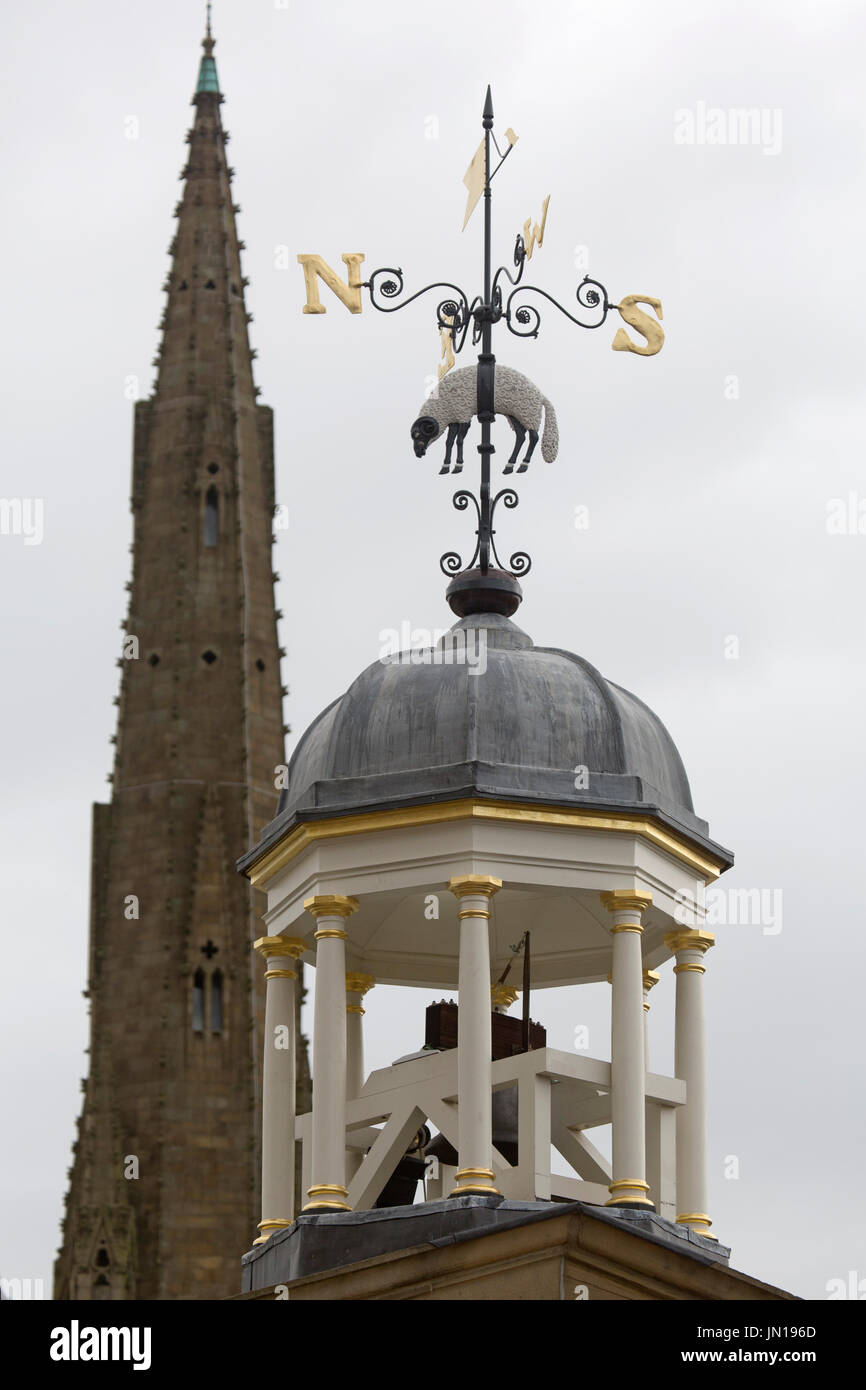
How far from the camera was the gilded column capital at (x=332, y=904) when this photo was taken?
4094 cm

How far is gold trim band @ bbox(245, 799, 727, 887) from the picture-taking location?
4006 centimetres

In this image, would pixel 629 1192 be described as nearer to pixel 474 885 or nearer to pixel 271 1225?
pixel 474 885

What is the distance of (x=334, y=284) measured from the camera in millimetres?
44969

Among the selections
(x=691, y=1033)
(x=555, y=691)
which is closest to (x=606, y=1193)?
(x=691, y=1033)

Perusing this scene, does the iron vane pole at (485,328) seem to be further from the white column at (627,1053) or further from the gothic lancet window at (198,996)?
the gothic lancet window at (198,996)

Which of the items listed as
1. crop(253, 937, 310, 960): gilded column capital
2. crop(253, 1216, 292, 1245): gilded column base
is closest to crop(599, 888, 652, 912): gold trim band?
A: crop(253, 937, 310, 960): gilded column capital

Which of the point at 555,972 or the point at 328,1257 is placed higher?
the point at 555,972

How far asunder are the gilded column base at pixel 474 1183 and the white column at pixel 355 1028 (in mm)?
6087

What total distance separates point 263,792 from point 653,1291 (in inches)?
6209

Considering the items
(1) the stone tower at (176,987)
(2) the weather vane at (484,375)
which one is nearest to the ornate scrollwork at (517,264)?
(2) the weather vane at (484,375)

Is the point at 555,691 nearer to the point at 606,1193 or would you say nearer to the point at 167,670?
the point at 606,1193

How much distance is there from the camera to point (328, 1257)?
3953 cm

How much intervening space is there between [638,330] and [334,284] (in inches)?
146

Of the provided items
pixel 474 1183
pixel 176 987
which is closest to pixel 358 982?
pixel 474 1183
